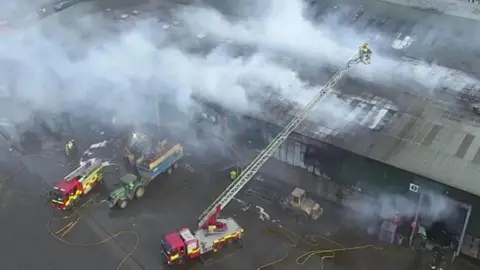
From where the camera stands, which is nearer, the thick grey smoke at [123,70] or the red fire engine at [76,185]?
the red fire engine at [76,185]

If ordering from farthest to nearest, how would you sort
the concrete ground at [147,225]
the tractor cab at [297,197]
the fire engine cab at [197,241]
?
the tractor cab at [297,197] < the concrete ground at [147,225] < the fire engine cab at [197,241]

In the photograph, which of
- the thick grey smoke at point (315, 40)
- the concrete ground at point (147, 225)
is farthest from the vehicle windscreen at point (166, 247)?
the thick grey smoke at point (315, 40)

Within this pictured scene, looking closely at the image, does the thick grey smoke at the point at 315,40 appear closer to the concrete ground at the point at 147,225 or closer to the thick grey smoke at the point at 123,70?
the thick grey smoke at the point at 123,70

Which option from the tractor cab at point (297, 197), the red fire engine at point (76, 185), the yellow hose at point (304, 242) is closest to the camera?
the yellow hose at point (304, 242)

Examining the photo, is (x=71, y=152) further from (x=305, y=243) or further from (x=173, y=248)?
(x=305, y=243)

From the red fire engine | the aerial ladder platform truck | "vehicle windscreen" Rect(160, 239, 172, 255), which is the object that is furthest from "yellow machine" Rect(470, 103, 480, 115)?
the red fire engine

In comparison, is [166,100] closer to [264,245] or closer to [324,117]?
[324,117]


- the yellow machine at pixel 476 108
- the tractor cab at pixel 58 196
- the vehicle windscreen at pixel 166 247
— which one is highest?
the yellow machine at pixel 476 108

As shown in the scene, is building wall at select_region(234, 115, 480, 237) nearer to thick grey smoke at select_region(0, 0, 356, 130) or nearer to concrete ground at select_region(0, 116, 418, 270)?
concrete ground at select_region(0, 116, 418, 270)
